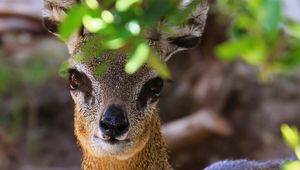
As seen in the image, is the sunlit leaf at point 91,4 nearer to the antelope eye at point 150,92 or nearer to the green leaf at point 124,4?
the green leaf at point 124,4

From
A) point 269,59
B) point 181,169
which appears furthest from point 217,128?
point 269,59

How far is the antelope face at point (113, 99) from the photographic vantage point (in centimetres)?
327

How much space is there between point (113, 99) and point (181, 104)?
4378 mm

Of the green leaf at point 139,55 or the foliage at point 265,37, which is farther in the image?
the foliage at point 265,37

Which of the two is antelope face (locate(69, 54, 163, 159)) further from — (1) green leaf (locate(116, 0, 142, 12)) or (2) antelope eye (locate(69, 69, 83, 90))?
(1) green leaf (locate(116, 0, 142, 12))

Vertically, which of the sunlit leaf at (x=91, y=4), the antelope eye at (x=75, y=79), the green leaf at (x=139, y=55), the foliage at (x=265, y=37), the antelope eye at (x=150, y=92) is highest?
the sunlit leaf at (x=91, y=4)

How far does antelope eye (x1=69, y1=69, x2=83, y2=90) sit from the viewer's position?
3.47m

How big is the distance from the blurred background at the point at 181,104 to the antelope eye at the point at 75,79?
3.65 metres

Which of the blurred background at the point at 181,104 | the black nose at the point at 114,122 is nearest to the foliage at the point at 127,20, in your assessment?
the black nose at the point at 114,122

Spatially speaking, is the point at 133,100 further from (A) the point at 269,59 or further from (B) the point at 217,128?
(B) the point at 217,128

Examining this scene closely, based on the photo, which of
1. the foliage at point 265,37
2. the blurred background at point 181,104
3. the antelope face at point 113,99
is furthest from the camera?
the blurred background at point 181,104

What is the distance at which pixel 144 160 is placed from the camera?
3768mm

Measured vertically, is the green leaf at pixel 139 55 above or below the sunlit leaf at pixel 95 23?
below

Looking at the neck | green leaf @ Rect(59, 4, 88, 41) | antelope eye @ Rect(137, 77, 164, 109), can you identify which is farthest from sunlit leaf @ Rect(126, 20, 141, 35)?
the neck
